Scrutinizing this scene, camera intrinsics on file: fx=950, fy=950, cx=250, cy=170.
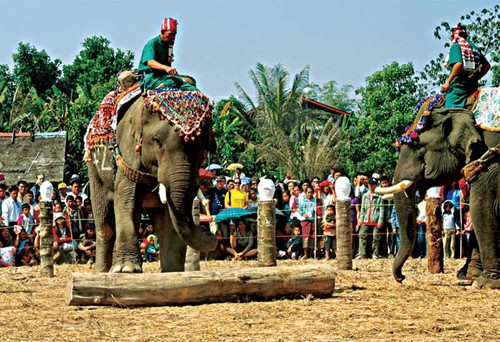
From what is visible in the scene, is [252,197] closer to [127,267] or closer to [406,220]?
[406,220]

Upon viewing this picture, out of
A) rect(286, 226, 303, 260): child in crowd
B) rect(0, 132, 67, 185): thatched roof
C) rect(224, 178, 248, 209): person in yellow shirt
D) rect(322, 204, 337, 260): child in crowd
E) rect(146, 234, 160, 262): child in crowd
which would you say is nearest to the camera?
rect(322, 204, 337, 260): child in crowd

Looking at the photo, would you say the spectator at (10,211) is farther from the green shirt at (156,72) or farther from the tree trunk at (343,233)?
the green shirt at (156,72)

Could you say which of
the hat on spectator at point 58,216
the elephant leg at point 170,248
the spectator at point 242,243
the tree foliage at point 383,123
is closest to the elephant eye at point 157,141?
the elephant leg at point 170,248

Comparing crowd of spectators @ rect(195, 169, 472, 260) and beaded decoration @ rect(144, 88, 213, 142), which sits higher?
beaded decoration @ rect(144, 88, 213, 142)

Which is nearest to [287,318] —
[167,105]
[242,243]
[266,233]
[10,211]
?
[167,105]

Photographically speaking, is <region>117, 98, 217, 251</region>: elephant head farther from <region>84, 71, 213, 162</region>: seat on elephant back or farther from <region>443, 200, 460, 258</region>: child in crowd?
<region>443, 200, 460, 258</region>: child in crowd

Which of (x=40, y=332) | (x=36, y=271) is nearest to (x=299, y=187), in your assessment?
(x=36, y=271)

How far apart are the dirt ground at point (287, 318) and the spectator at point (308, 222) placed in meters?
7.50

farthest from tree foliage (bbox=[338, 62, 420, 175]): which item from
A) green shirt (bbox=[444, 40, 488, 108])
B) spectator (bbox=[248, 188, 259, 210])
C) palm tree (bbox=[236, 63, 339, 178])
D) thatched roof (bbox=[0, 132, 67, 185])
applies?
green shirt (bbox=[444, 40, 488, 108])

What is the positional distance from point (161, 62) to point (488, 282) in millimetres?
4774

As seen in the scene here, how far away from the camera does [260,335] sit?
25.4ft

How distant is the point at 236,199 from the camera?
64.4ft

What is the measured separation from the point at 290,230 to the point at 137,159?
29.4ft

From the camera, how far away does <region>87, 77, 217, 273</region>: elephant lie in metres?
10.5
